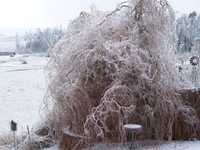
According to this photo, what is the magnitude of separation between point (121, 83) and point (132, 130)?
515 mm

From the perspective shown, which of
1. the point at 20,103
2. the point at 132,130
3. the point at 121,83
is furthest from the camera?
the point at 20,103

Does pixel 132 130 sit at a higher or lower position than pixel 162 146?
higher

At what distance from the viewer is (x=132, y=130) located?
3701mm

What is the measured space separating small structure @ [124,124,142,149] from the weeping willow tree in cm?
7

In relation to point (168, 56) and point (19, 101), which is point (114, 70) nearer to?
point (168, 56)

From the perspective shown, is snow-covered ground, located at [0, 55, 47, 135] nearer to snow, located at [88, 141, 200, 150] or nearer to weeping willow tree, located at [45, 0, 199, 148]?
weeping willow tree, located at [45, 0, 199, 148]

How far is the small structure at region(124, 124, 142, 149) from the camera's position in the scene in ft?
12.1

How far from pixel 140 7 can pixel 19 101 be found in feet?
17.1

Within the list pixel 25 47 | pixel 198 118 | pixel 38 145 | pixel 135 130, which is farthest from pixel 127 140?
pixel 25 47

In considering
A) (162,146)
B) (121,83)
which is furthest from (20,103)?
(162,146)

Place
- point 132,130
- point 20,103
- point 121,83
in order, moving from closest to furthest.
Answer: point 132,130 → point 121,83 → point 20,103

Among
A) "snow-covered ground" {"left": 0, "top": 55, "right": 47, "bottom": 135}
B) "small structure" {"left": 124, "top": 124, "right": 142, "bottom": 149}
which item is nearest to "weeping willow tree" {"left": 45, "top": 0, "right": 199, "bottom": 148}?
"small structure" {"left": 124, "top": 124, "right": 142, "bottom": 149}

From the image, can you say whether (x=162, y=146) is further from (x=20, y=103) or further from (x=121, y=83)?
(x=20, y=103)

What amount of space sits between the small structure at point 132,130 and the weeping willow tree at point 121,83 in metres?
0.07
